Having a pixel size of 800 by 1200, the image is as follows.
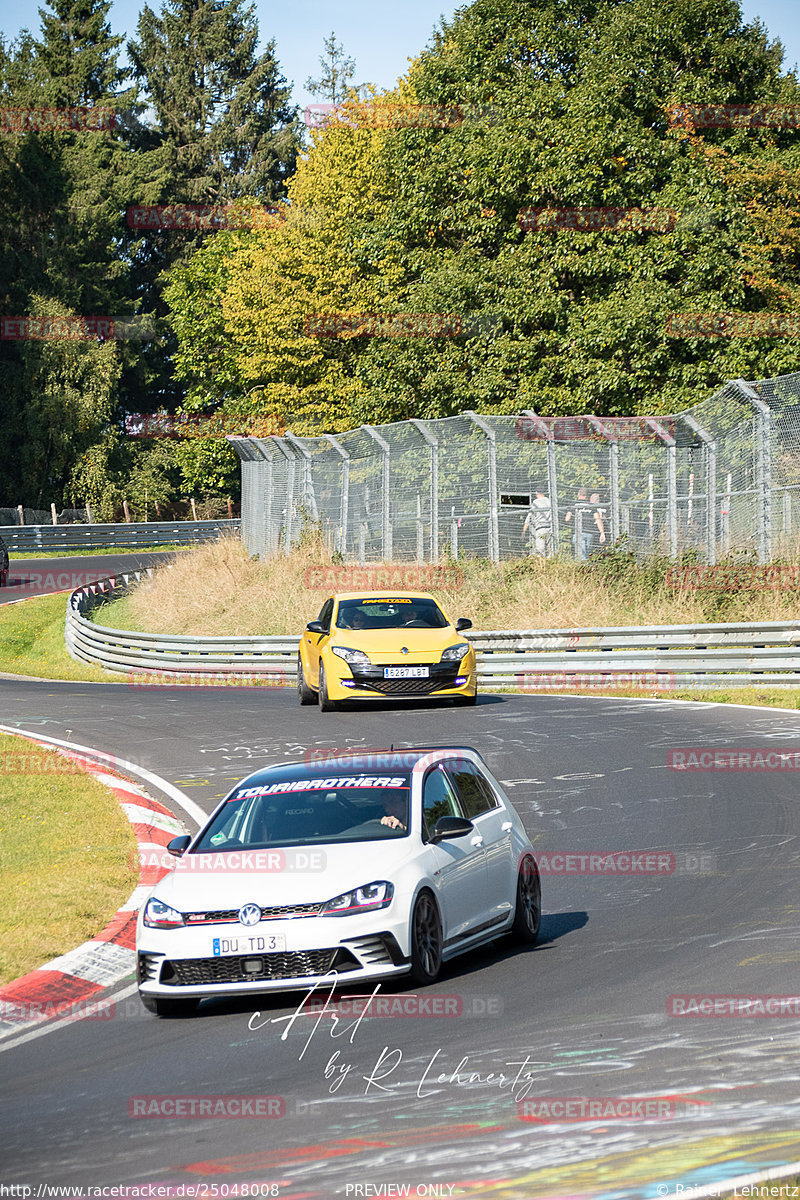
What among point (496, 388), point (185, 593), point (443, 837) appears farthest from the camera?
point (185, 593)

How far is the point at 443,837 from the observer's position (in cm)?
862

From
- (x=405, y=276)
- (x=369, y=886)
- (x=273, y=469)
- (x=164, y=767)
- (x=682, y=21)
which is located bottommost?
(x=164, y=767)

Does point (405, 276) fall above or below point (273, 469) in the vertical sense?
above

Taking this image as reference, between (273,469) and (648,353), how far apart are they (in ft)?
31.0

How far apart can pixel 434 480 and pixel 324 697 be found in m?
9.40

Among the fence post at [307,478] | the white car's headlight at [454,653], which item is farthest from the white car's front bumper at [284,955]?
the fence post at [307,478]

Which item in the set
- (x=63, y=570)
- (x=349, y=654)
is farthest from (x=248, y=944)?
(x=63, y=570)

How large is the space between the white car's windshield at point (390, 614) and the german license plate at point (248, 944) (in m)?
14.5

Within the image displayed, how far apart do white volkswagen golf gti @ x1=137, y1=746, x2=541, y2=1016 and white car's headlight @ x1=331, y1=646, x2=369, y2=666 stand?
1221 centimetres

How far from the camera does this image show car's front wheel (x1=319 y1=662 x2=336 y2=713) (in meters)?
22.5

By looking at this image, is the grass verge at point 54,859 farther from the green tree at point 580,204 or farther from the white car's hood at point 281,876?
the green tree at point 580,204

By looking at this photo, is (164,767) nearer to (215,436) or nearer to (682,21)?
(682,21)

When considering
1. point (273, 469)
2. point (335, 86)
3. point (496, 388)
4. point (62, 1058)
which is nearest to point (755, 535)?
point (496, 388)

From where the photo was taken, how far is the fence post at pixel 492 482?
2977 centimetres
